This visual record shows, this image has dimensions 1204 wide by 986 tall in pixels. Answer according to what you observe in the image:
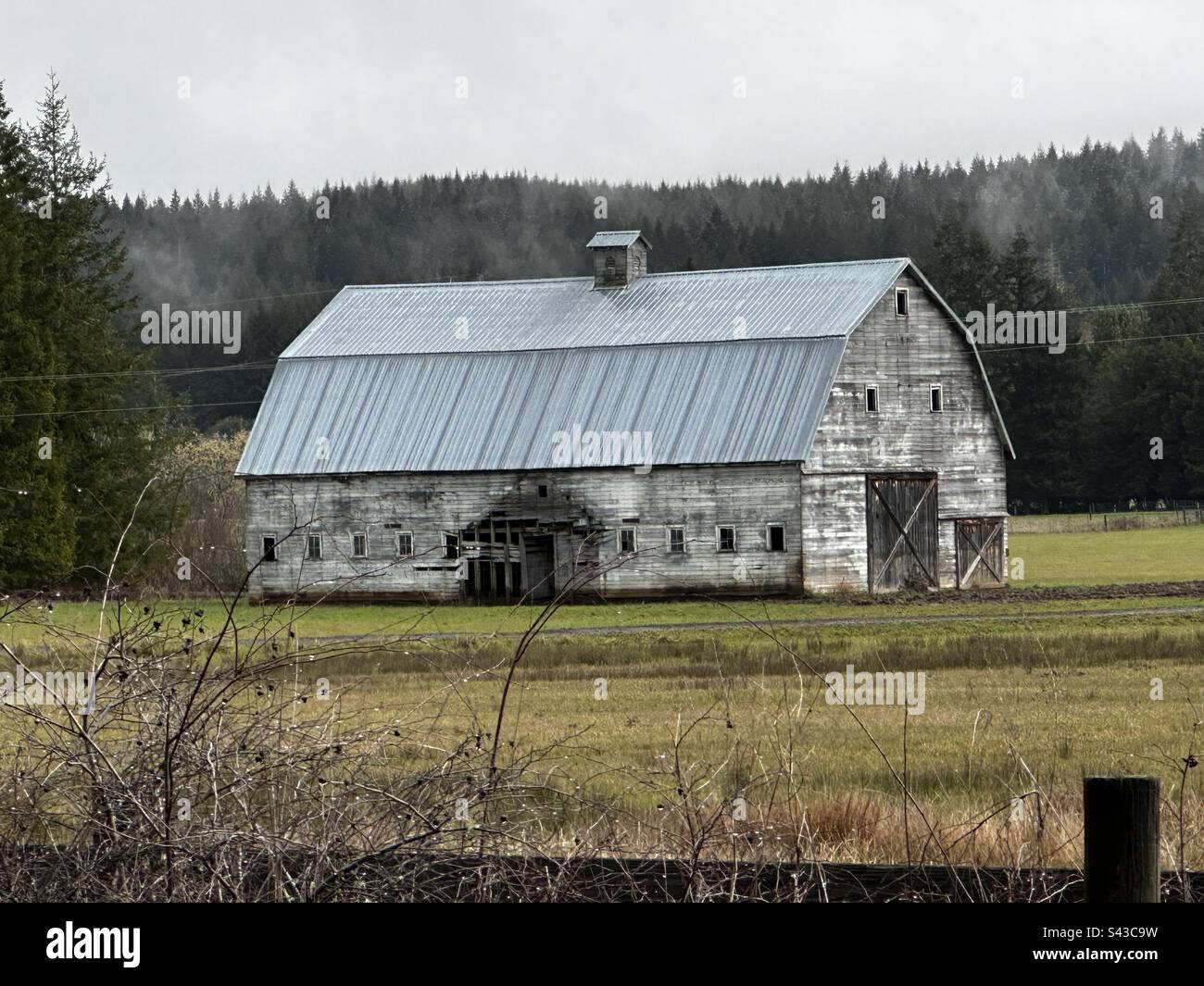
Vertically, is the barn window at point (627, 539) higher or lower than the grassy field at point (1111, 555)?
higher

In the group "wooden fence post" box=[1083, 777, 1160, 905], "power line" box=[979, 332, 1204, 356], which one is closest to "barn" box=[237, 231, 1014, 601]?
"wooden fence post" box=[1083, 777, 1160, 905]

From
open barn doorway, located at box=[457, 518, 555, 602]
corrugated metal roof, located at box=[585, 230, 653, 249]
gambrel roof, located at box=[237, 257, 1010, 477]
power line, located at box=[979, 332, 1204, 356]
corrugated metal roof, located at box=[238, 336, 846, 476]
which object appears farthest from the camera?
power line, located at box=[979, 332, 1204, 356]

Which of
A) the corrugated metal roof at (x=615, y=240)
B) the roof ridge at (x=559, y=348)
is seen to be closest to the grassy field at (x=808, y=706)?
the roof ridge at (x=559, y=348)

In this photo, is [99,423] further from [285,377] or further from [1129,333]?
[1129,333]

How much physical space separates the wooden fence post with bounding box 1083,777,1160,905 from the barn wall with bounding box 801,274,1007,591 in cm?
4023

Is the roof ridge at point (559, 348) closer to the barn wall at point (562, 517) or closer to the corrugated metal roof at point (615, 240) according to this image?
the barn wall at point (562, 517)

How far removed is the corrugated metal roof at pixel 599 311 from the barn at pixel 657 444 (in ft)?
0.34

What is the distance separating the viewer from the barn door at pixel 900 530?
1844 inches

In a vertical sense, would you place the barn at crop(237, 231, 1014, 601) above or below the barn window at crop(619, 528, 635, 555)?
above

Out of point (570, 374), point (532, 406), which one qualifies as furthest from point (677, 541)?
point (570, 374)

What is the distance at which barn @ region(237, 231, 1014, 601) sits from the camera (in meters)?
46.1

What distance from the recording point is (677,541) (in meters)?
46.5

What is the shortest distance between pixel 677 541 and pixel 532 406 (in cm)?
558

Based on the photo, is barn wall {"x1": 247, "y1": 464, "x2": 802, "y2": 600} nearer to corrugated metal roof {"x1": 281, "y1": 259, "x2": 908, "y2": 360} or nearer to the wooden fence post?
corrugated metal roof {"x1": 281, "y1": 259, "x2": 908, "y2": 360}
